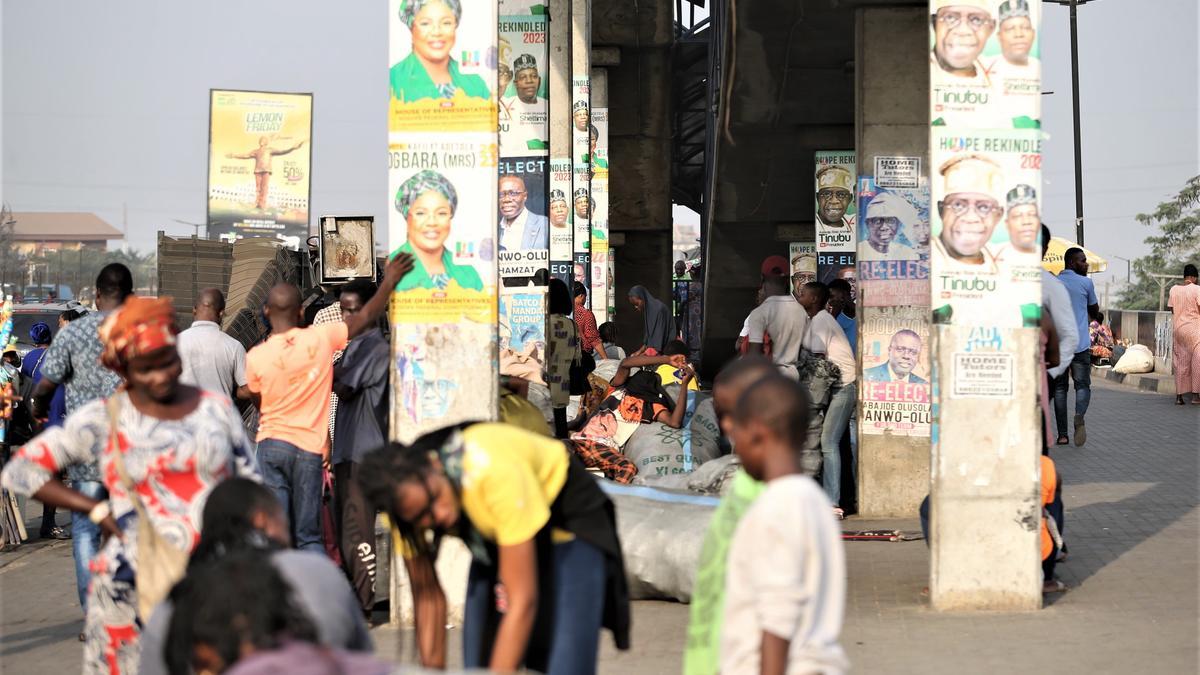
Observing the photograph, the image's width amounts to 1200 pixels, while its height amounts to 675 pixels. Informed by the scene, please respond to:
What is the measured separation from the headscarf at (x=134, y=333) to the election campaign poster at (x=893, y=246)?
840 cm

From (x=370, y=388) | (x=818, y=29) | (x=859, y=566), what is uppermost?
(x=818, y=29)

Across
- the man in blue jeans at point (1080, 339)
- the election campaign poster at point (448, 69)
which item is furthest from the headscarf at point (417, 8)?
the man in blue jeans at point (1080, 339)

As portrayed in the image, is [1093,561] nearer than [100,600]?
No

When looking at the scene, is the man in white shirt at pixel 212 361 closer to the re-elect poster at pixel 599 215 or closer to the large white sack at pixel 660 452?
the large white sack at pixel 660 452

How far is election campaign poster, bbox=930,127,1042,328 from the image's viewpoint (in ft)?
27.7

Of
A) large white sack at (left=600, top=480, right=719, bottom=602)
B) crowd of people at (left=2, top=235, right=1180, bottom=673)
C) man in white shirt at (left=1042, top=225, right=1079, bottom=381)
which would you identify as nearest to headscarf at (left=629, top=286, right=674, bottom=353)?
man in white shirt at (left=1042, top=225, right=1079, bottom=381)

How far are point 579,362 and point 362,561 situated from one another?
4999 millimetres

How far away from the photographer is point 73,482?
743 cm

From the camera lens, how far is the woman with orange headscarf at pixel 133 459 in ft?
15.5

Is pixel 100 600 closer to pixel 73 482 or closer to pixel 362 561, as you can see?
pixel 73 482

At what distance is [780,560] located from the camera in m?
3.76

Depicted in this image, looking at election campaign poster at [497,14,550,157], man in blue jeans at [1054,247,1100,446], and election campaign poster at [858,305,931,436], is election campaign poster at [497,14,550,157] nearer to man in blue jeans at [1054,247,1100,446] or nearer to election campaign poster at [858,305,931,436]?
election campaign poster at [858,305,931,436]

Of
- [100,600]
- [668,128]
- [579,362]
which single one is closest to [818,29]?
[579,362]

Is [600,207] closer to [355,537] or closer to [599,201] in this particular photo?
[599,201]
